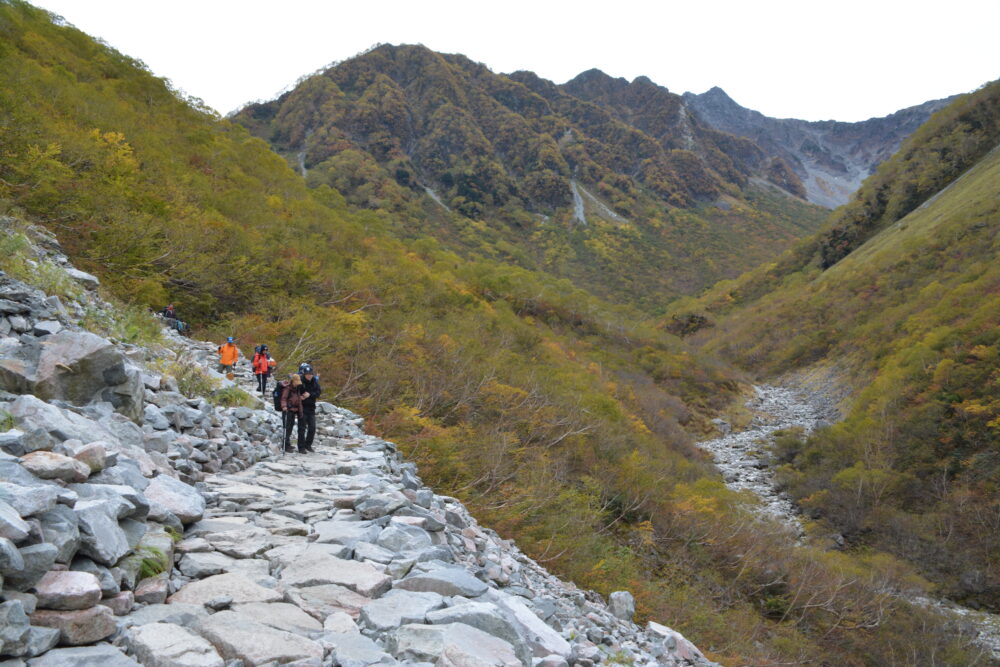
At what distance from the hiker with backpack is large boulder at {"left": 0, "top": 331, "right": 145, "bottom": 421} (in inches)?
117

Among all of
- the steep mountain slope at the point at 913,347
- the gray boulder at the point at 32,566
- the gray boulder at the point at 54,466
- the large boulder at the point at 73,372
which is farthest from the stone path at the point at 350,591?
the steep mountain slope at the point at 913,347

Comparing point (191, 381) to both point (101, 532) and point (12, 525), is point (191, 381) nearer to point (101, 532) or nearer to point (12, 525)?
point (101, 532)

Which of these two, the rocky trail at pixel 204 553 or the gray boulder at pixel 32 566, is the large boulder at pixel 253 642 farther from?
the gray boulder at pixel 32 566

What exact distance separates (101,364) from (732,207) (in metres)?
154

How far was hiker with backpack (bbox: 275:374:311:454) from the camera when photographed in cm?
848

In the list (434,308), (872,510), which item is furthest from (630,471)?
(434,308)

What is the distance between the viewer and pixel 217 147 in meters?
28.4

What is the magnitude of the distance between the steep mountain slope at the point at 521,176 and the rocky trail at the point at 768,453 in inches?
2041

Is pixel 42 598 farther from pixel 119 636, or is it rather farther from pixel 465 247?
pixel 465 247

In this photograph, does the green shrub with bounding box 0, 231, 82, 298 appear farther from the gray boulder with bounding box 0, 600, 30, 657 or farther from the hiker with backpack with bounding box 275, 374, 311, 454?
the gray boulder with bounding box 0, 600, 30, 657

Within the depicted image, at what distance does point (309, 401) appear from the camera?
28.5 feet

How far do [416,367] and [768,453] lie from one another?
936 inches

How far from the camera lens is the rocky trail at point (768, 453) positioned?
663 inches

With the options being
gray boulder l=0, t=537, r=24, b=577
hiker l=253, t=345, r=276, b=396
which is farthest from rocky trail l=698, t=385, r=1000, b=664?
gray boulder l=0, t=537, r=24, b=577
